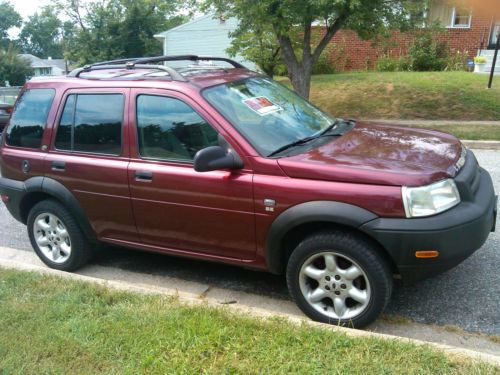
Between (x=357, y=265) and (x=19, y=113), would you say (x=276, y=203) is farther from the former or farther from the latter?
(x=19, y=113)

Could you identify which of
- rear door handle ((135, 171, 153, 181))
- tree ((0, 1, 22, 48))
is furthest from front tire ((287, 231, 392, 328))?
tree ((0, 1, 22, 48))

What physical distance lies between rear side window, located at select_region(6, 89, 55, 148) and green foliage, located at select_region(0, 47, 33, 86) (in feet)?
160

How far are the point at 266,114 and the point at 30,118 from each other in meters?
2.31

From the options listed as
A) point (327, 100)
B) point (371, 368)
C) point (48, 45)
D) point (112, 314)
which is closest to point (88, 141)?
point (112, 314)

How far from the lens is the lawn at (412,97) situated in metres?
12.8

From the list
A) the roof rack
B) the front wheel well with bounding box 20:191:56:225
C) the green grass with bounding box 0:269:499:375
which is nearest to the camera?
the green grass with bounding box 0:269:499:375

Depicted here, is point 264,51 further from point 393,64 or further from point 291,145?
point 291,145

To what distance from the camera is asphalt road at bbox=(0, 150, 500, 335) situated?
3.60 meters

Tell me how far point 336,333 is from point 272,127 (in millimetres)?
1627

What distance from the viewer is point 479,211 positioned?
329cm

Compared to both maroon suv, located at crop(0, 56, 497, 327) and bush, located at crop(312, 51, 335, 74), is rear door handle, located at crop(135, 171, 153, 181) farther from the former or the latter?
bush, located at crop(312, 51, 335, 74)

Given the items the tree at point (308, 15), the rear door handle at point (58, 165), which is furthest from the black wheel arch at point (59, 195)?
the tree at point (308, 15)

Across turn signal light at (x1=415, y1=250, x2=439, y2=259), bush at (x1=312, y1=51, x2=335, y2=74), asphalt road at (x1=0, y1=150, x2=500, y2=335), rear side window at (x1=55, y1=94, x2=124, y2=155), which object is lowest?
bush at (x1=312, y1=51, x2=335, y2=74)

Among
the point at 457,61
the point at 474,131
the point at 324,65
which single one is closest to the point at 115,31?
the point at 324,65
